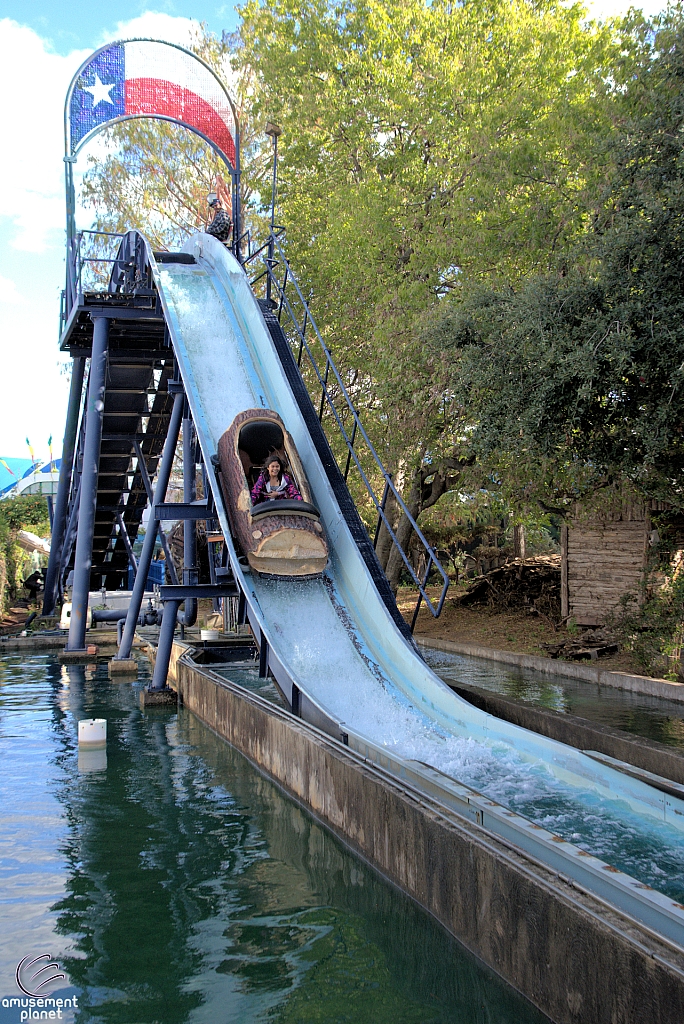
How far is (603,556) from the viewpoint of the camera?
46.3ft

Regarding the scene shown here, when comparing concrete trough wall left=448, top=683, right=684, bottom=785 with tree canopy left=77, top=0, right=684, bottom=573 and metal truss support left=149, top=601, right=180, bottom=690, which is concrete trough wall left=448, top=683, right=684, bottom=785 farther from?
metal truss support left=149, top=601, right=180, bottom=690

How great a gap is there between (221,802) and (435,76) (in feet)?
44.2

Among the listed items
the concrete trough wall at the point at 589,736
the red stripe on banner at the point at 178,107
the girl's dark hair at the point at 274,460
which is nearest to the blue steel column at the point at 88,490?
the red stripe on banner at the point at 178,107

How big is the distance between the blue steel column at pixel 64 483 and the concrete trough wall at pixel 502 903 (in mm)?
11590

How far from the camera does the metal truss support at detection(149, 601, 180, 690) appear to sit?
36.2ft

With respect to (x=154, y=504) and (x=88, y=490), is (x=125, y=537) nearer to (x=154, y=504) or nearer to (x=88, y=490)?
(x=88, y=490)

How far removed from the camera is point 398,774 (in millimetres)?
5738

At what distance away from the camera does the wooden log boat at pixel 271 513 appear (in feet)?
29.0

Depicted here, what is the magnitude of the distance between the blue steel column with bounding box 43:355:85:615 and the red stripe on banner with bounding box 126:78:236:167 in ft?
14.1

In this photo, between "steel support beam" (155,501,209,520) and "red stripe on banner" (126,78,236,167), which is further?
"red stripe on banner" (126,78,236,167)

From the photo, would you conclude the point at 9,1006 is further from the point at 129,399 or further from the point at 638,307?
the point at 129,399

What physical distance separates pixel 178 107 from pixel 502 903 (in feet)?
45.5

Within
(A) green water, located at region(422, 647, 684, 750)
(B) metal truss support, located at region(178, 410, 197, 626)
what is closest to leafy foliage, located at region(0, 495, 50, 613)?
(B) metal truss support, located at region(178, 410, 197, 626)

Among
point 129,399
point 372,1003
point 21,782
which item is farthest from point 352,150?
point 372,1003
